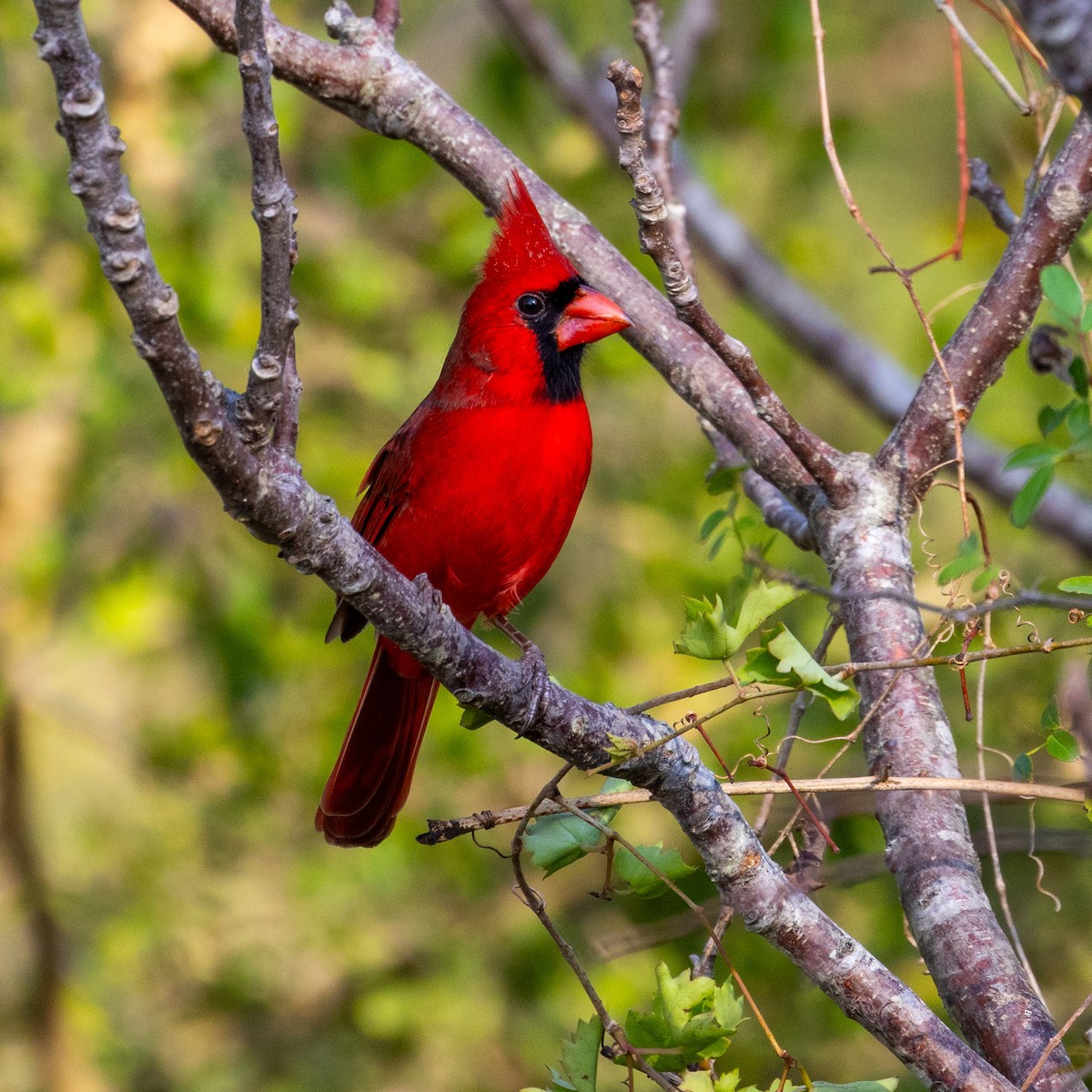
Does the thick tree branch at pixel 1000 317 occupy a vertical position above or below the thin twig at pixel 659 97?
below

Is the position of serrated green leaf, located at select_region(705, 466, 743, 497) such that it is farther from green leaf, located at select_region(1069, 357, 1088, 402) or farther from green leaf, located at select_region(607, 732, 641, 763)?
green leaf, located at select_region(607, 732, 641, 763)

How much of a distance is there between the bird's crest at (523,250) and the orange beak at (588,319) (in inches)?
3.2

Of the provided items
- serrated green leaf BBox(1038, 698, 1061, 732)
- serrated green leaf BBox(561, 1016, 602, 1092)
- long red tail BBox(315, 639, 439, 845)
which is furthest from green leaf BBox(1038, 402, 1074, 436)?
long red tail BBox(315, 639, 439, 845)

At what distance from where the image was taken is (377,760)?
9.16 feet

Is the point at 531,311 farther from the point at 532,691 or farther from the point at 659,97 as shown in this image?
the point at 532,691

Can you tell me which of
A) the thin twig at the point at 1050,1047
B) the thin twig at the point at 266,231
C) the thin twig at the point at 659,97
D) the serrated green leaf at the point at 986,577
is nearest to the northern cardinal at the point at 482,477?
the thin twig at the point at 659,97

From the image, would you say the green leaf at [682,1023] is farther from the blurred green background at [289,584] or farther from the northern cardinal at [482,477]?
the blurred green background at [289,584]

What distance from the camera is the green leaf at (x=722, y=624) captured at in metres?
1.49

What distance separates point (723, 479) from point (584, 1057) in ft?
4.08

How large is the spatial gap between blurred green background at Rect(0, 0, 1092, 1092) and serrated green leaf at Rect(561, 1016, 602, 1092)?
7.52 ft

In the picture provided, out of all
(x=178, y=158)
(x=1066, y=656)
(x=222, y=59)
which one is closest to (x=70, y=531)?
(x=178, y=158)

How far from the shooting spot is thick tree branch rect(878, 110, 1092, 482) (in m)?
1.97

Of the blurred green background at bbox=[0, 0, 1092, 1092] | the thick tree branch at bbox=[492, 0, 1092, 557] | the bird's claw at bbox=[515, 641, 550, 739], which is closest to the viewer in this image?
the bird's claw at bbox=[515, 641, 550, 739]

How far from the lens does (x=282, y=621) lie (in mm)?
4559
